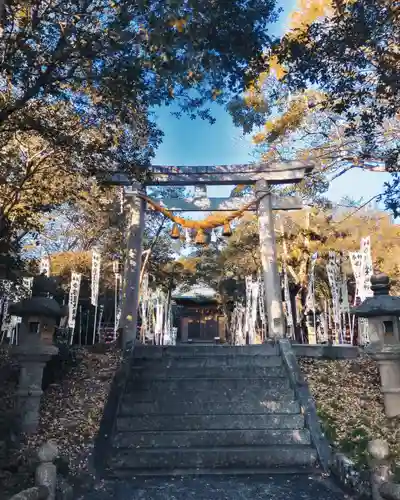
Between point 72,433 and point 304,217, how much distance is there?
44.2 ft

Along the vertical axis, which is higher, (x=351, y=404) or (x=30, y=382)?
(x=30, y=382)

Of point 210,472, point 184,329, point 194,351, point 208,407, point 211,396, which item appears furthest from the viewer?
point 184,329

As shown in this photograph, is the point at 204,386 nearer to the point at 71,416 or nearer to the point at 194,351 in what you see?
the point at 194,351

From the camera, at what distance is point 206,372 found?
6883mm

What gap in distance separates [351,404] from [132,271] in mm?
5122

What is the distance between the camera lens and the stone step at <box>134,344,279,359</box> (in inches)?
291

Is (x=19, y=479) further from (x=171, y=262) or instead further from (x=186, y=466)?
(x=171, y=262)

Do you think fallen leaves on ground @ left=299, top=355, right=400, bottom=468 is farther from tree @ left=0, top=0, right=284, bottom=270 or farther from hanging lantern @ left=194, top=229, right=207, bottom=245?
tree @ left=0, top=0, right=284, bottom=270

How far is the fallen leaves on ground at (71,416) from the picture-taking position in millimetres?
4113

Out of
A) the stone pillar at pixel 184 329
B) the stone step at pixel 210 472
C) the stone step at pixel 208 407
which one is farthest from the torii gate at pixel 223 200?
the stone pillar at pixel 184 329

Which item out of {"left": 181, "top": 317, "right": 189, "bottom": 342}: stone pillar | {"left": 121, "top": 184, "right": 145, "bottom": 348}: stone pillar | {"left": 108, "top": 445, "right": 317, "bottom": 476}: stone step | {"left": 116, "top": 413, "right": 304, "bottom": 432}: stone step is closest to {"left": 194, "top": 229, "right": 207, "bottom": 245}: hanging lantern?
{"left": 121, "top": 184, "right": 145, "bottom": 348}: stone pillar

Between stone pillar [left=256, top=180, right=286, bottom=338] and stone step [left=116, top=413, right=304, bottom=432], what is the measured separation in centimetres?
300

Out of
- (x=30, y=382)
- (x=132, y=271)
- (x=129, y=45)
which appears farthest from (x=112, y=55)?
(x=132, y=271)

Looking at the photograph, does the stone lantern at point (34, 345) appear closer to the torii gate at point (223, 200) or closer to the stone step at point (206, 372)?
the stone step at point (206, 372)
